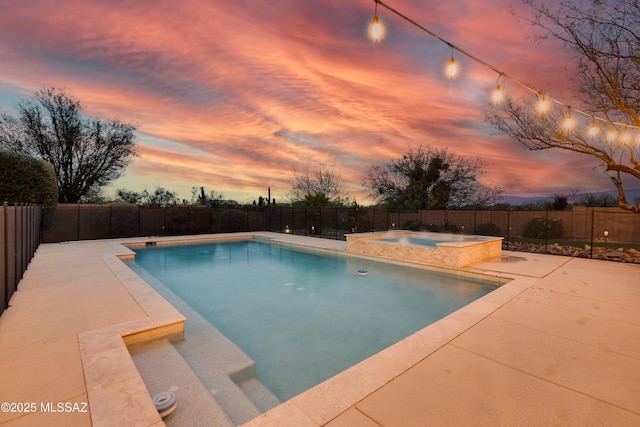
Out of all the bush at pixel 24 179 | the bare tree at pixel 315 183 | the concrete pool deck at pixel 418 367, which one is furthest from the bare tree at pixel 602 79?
the bare tree at pixel 315 183

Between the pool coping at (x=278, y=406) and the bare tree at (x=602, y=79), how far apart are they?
660cm

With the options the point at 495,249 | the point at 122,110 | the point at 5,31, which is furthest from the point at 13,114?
the point at 495,249

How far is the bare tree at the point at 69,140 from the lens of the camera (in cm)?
1438

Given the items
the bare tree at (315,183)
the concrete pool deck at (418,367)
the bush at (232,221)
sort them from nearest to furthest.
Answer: the concrete pool deck at (418,367) → the bush at (232,221) → the bare tree at (315,183)

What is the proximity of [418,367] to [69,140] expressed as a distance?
2017cm

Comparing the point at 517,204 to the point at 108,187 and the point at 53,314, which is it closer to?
the point at 53,314

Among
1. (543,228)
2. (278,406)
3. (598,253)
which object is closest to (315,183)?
(543,228)

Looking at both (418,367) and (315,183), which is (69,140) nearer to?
(315,183)

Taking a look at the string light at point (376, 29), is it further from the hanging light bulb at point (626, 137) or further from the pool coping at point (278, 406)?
the hanging light bulb at point (626, 137)

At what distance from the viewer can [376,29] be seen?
3.15 meters

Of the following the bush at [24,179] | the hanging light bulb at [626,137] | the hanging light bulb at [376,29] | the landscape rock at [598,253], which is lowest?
the landscape rock at [598,253]

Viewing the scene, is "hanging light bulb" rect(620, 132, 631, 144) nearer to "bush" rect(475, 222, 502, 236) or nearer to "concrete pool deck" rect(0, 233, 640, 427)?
"concrete pool deck" rect(0, 233, 640, 427)

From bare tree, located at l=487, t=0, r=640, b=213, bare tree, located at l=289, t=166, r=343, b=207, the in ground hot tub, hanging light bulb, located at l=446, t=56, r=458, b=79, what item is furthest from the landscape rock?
bare tree, located at l=289, t=166, r=343, b=207

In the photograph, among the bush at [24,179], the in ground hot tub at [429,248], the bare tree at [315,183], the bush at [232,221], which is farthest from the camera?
the bare tree at [315,183]
